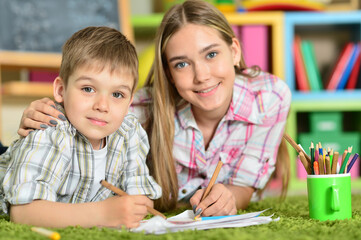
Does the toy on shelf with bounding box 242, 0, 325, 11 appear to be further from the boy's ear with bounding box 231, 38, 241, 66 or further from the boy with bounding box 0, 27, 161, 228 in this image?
the boy with bounding box 0, 27, 161, 228

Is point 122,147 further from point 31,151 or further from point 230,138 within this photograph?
point 230,138

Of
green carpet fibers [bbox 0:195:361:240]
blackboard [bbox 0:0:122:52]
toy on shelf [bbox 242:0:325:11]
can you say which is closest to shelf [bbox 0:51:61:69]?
blackboard [bbox 0:0:122:52]

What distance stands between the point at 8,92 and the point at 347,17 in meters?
1.74

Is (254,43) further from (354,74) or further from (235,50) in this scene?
(235,50)

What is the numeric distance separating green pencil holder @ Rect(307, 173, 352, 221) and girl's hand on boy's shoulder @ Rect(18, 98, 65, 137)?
57cm

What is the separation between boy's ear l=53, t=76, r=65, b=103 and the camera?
1063 millimetres

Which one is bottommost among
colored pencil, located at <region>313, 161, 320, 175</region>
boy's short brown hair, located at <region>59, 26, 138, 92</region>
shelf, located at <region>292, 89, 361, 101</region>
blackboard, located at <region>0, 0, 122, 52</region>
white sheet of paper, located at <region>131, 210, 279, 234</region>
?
shelf, located at <region>292, 89, 361, 101</region>

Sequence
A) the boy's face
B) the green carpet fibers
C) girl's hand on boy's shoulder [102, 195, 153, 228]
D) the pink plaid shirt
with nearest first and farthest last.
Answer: the green carpet fibers, girl's hand on boy's shoulder [102, 195, 153, 228], the boy's face, the pink plaid shirt

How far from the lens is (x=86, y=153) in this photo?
1.09 m

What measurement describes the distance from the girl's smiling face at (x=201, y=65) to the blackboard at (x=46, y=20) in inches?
45.2

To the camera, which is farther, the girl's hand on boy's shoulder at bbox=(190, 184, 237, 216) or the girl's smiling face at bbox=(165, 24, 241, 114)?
the girl's smiling face at bbox=(165, 24, 241, 114)

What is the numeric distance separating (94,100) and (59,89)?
0.37 ft

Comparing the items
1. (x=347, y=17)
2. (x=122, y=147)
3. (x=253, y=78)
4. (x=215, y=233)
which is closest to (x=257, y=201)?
(x=253, y=78)

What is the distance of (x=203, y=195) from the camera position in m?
1.09
